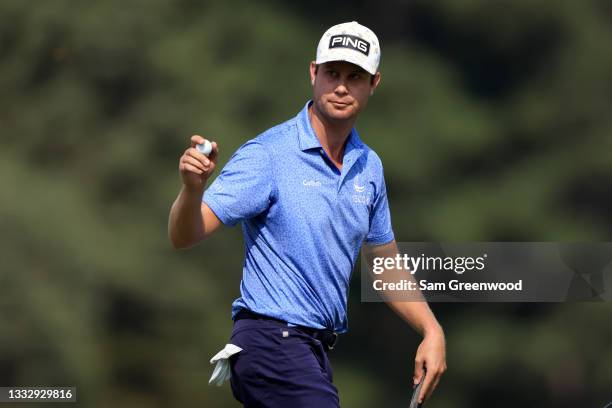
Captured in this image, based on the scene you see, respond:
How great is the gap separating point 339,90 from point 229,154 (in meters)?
2.40

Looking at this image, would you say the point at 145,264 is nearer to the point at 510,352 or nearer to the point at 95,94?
the point at 95,94

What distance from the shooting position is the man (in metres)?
2.78

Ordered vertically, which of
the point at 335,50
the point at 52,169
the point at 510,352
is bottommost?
the point at 510,352

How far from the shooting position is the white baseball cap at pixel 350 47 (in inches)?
117

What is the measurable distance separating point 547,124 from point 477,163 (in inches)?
16.5

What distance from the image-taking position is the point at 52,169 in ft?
18.0

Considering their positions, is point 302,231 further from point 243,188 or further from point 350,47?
point 350,47

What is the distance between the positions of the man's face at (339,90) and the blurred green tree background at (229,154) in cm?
238

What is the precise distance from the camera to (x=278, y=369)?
110 inches

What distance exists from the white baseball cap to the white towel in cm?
82

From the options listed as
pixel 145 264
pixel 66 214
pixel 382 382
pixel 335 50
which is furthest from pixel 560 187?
pixel 335 50

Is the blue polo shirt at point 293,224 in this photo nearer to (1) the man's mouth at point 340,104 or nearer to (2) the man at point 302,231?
(2) the man at point 302,231

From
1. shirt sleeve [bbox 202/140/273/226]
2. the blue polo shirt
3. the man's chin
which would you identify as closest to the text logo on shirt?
the blue polo shirt

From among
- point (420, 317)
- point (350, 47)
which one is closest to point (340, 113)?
point (350, 47)
